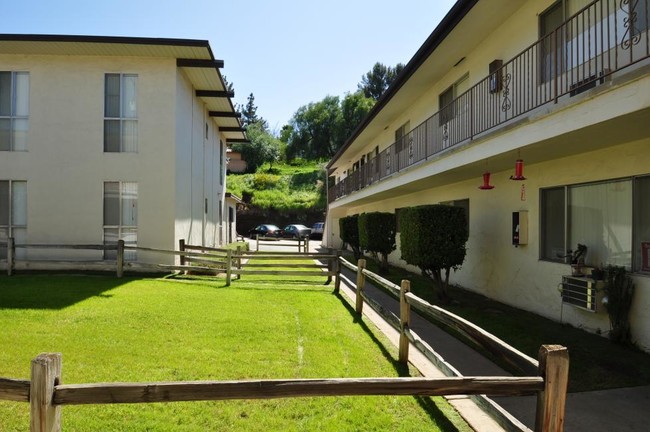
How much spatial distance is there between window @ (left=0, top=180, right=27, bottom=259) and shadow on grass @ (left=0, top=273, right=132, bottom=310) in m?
2.14

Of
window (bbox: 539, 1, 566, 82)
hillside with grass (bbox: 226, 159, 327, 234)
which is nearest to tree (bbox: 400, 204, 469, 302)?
window (bbox: 539, 1, 566, 82)

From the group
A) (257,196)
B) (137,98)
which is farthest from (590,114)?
(257,196)

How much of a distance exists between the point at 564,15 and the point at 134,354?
28.6 ft

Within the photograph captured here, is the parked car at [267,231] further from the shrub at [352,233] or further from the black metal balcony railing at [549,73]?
the black metal balcony railing at [549,73]

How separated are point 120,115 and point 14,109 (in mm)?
3199

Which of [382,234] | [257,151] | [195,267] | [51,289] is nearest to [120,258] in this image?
[195,267]

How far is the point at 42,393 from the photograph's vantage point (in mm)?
2635

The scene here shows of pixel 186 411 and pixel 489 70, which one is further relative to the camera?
pixel 489 70

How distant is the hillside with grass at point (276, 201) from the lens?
4322cm

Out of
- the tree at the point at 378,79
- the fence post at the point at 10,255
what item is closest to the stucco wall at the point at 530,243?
the fence post at the point at 10,255

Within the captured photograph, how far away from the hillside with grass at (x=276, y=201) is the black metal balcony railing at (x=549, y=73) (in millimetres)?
26583

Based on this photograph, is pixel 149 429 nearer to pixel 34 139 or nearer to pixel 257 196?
pixel 34 139

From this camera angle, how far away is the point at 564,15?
7.86 metres

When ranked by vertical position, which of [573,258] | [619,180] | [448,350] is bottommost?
[448,350]
